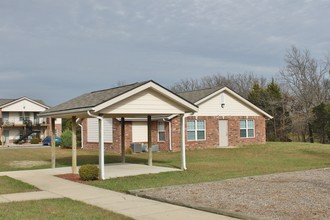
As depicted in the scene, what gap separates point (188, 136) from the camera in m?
29.2

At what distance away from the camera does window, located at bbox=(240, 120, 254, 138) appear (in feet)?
105

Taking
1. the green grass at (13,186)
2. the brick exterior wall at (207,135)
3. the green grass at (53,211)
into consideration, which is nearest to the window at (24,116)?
the brick exterior wall at (207,135)

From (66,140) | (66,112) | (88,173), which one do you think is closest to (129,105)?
(66,112)

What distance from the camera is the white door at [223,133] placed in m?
30.9

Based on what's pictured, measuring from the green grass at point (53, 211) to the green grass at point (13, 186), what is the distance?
2395mm

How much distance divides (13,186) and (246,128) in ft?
73.3

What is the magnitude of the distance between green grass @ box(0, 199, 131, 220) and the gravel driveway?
72.4 inches

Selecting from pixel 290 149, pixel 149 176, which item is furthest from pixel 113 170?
pixel 290 149

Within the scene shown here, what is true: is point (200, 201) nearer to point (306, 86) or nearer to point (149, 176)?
point (149, 176)

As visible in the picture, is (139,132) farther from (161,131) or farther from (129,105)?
(129,105)

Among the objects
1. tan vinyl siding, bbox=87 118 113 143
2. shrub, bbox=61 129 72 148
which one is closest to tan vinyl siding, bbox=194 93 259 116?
tan vinyl siding, bbox=87 118 113 143

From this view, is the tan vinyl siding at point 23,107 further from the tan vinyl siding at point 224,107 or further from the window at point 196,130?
the tan vinyl siding at point 224,107

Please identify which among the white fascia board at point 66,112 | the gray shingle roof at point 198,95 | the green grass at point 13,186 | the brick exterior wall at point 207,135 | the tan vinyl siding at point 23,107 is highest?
the tan vinyl siding at point 23,107

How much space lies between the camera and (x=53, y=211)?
896cm
